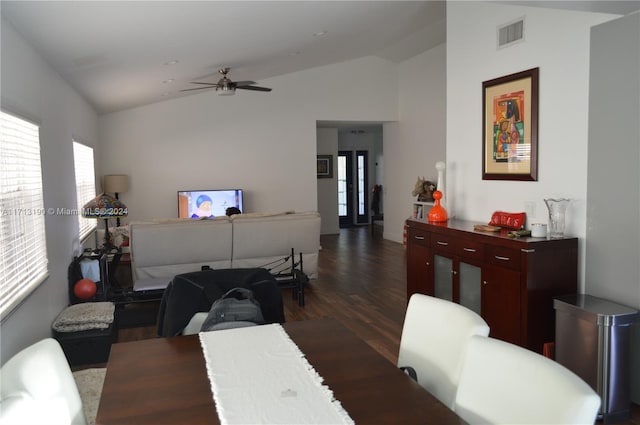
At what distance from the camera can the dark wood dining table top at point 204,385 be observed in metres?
1.52

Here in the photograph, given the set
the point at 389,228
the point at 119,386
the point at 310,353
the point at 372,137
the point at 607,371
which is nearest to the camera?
the point at 119,386

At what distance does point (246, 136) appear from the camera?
930 centimetres

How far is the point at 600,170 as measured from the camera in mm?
3312

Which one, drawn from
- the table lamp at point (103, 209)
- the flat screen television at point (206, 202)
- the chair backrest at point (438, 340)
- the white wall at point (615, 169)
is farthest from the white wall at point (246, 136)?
the chair backrest at point (438, 340)

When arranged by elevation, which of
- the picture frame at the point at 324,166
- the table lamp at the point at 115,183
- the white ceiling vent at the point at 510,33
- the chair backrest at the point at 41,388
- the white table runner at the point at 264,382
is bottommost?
the white table runner at the point at 264,382

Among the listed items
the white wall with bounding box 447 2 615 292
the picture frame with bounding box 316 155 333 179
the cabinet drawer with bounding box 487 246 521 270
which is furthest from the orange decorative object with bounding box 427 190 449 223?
the picture frame with bounding box 316 155 333 179

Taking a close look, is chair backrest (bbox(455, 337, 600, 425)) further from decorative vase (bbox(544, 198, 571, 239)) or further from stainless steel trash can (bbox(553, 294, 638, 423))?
decorative vase (bbox(544, 198, 571, 239))

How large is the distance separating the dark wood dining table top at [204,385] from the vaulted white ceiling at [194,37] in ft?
7.23

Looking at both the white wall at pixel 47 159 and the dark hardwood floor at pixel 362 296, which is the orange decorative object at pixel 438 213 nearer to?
the dark hardwood floor at pixel 362 296

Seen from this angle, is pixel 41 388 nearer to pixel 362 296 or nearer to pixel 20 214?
pixel 20 214

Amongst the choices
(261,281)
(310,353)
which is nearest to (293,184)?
(261,281)

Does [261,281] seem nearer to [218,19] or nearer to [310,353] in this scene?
[310,353]

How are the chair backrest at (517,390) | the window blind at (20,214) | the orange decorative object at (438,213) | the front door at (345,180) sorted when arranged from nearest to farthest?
the chair backrest at (517,390) → the window blind at (20,214) → the orange decorative object at (438,213) → the front door at (345,180)

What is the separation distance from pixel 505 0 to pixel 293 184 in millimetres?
6840
